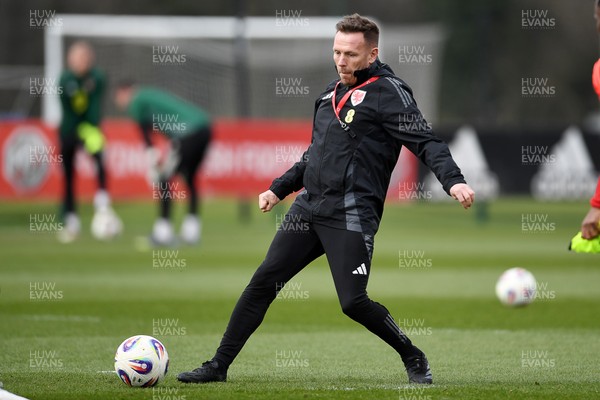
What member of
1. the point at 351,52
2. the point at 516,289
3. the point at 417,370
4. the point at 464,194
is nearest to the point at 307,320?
the point at 516,289

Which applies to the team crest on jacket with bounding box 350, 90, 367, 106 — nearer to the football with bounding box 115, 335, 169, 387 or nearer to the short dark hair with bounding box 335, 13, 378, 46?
the short dark hair with bounding box 335, 13, 378, 46

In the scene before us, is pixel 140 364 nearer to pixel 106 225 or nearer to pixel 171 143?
pixel 171 143

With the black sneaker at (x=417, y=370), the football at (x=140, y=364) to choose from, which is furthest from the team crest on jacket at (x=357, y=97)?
the football at (x=140, y=364)

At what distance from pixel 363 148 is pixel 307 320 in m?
4.13

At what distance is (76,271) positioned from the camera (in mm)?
14641

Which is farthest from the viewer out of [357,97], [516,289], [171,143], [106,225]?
[106,225]

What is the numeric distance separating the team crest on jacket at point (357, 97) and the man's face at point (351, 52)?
123 mm

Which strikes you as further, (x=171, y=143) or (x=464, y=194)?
(x=171, y=143)

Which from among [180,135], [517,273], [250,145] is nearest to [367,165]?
[517,273]

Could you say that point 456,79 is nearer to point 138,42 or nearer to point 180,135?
point 138,42

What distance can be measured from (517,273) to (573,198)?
15.4 m

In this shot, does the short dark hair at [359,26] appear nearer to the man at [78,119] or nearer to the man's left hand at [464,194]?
the man's left hand at [464,194]

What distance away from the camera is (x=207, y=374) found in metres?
7.12

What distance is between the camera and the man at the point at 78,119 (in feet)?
62.2
